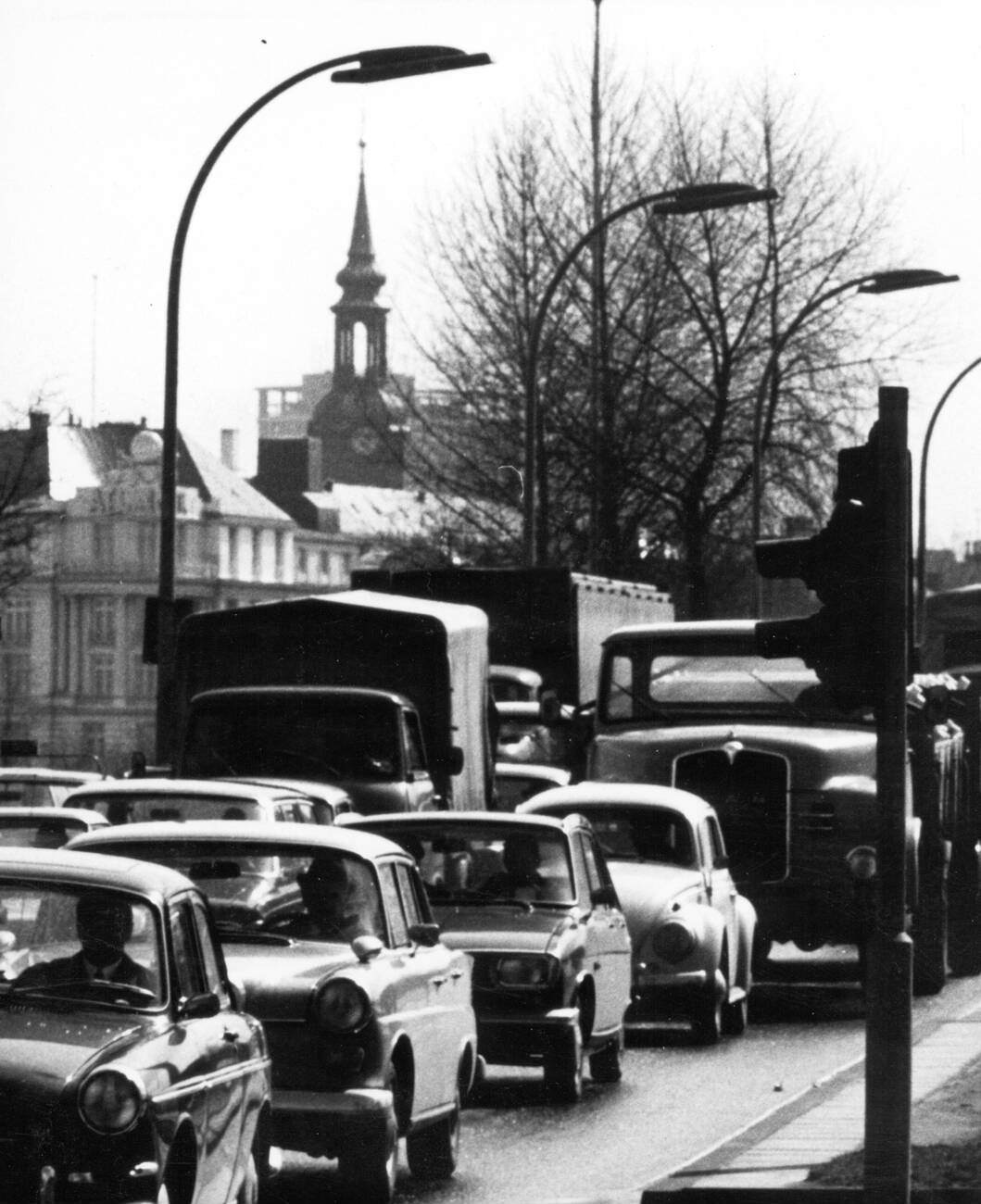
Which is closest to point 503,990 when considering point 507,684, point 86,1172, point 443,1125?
point 443,1125

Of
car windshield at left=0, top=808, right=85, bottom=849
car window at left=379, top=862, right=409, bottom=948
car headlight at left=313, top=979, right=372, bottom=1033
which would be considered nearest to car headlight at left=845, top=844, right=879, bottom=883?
car windshield at left=0, top=808, right=85, bottom=849

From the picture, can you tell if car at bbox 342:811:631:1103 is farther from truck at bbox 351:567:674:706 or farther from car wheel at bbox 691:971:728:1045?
truck at bbox 351:567:674:706

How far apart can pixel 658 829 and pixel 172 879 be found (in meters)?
10.6

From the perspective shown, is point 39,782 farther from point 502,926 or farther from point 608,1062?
point 502,926

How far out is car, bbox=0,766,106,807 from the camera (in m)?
23.3

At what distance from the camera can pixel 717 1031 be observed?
63.0 feet

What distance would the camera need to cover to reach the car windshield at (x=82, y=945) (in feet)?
29.0

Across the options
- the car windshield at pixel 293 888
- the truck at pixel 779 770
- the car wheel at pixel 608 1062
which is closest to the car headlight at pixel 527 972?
the car wheel at pixel 608 1062

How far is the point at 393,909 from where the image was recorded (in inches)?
475

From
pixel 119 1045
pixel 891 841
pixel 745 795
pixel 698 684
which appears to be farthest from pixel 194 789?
pixel 119 1045

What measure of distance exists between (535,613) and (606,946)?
60.5ft

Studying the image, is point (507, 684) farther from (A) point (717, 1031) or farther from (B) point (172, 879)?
(B) point (172, 879)

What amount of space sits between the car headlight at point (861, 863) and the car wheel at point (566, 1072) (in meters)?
8.37

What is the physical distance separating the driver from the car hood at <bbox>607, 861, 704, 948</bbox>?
971 centimetres
